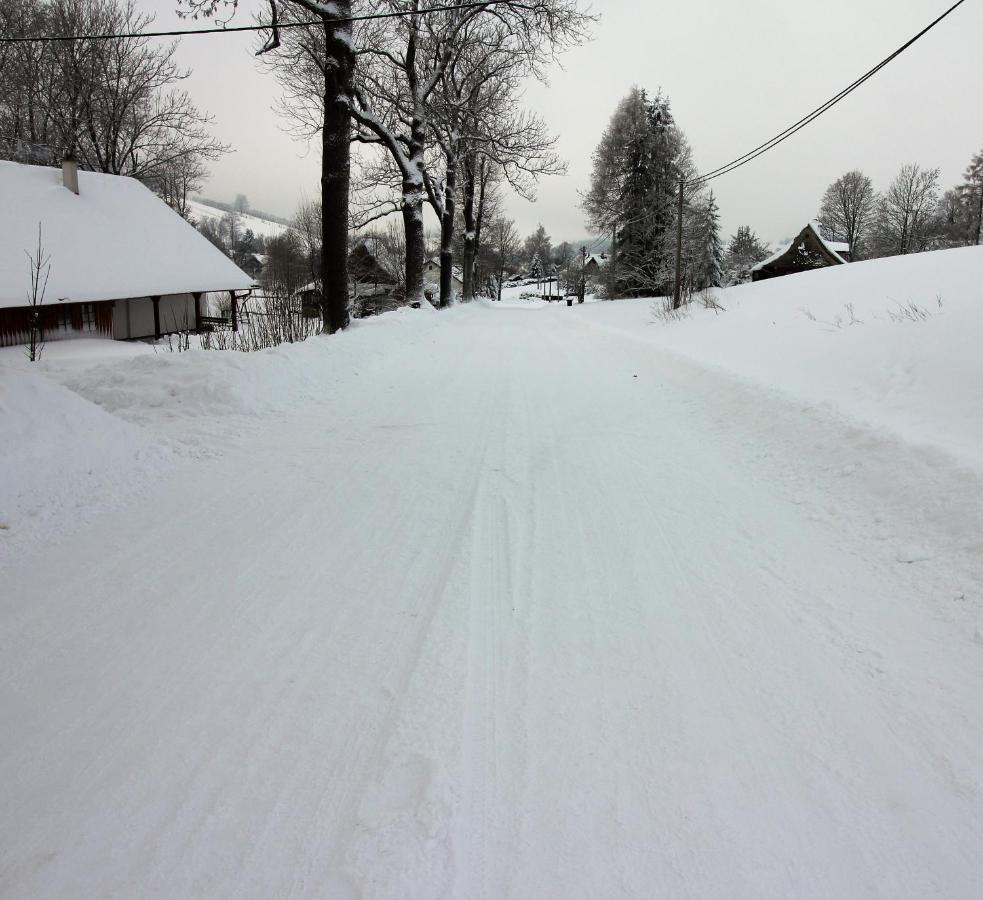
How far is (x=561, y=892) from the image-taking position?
5.38 feet

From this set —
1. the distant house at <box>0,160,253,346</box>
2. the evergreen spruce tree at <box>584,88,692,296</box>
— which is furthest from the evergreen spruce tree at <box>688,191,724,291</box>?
the distant house at <box>0,160,253,346</box>

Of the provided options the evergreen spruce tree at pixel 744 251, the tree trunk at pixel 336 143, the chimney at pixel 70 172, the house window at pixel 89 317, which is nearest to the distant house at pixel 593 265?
the evergreen spruce tree at pixel 744 251

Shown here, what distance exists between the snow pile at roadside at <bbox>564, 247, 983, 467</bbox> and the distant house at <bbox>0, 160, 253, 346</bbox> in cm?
1743

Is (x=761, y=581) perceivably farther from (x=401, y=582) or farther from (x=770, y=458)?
(x=770, y=458)

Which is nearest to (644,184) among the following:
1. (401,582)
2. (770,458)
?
(770,458)

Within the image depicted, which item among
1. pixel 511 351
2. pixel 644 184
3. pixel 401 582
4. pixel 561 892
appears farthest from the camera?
pixel 644 184

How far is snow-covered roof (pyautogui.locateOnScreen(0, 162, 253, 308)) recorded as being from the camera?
20047mm

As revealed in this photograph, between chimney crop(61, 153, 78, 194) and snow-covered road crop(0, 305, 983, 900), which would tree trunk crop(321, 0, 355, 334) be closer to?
snow-covered road crop(0, 305, 983, 900)

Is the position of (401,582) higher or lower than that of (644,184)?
lower

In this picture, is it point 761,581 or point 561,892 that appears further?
point 761,581

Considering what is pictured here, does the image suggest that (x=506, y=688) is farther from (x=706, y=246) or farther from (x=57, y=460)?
(x=706, y=246)

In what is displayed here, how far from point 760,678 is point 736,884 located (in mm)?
960

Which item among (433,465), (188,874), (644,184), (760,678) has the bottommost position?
(188,874)

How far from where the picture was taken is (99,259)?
22125 millimetres
